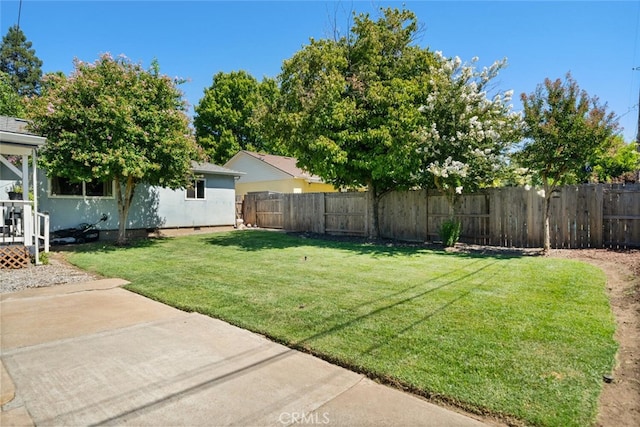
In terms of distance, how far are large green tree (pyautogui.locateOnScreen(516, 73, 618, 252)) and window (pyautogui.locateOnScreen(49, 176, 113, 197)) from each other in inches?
551

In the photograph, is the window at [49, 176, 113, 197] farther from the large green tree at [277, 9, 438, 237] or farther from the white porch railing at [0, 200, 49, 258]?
the large green tree at [277, 9, 438, 237]

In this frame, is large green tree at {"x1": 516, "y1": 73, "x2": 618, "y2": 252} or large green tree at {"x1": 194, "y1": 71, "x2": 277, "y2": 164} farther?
large green tree at {"x1": 194, "y1": 71, "x2": 277, "y2": 164}

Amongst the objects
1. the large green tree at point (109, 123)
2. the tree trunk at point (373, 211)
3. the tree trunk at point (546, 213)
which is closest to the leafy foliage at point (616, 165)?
the tree trunk at point (546, 213)

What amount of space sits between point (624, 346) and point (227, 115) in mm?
36046

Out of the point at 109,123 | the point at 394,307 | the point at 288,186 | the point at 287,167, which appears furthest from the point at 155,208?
the point at 394,307

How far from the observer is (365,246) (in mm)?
11711

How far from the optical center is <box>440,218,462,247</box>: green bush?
36.1ft

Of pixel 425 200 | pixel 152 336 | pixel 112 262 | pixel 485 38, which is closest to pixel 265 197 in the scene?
pixel 425 200

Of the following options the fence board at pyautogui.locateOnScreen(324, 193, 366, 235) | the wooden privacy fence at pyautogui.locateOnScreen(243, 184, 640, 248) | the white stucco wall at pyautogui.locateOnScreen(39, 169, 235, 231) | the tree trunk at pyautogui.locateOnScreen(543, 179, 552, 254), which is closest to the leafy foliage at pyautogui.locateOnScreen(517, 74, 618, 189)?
the tree trunk at pyautogui.locateOnScreen(543, 179, 552, 254)

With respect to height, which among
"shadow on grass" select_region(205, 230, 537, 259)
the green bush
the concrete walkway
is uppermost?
the green bush

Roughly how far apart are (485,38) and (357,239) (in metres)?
7.89

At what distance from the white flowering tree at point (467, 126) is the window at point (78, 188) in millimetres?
11488

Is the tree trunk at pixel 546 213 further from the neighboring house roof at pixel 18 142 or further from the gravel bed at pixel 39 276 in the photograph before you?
the neighboring house roof at pixel 18 142

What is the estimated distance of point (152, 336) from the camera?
4.08 metres
